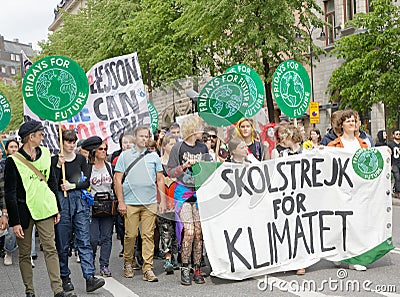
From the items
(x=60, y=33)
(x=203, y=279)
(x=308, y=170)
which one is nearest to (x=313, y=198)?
(x=308, y=170)

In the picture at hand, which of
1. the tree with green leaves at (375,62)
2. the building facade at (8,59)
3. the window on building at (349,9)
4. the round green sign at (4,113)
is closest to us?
the round green sign at (4,113)

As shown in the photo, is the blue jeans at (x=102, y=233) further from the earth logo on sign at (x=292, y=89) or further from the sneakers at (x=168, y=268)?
the earth logo on sign at (x=292, y=89)

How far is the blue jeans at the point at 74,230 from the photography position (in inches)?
279

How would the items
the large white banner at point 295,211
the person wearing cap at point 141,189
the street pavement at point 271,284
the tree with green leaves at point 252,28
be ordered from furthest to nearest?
the tree with green leaves at point 252,28 < the person wearing cap at point 141,189 < the large white banner at point 295,211 < the street pavement at point 271,284

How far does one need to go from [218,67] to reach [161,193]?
53.4 ft

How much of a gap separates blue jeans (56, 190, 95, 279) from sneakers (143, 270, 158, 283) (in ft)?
2.37

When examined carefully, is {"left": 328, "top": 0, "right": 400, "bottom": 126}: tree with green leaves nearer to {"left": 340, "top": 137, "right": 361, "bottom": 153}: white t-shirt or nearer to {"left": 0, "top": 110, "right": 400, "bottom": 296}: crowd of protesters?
{"left": 0, "top": 110, "right": 400, "bottom": 296}: crowd of protesters

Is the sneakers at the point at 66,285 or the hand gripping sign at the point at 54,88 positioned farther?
the hand gripping sign at the point at 54,88

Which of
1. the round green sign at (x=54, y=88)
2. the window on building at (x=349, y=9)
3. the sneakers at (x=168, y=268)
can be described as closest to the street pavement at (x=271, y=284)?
the sneakers at (x=168, y=268)

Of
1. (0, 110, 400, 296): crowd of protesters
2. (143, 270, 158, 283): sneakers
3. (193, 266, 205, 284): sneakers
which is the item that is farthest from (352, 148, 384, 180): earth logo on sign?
(143, 270, 158, 283): sneakers

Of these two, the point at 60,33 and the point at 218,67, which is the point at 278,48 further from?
the point at 60,33

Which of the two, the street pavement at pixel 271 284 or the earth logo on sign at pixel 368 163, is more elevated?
the earth logo on sign at pixel 368 163

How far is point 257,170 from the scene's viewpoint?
7.34 meters

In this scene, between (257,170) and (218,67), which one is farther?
(218,67)
